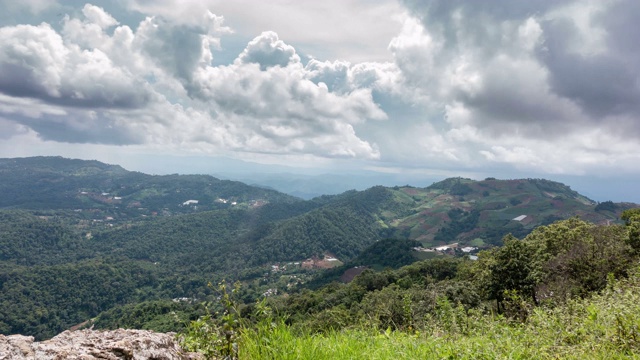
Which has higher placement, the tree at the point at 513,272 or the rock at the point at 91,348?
the rock at the point at 91,348

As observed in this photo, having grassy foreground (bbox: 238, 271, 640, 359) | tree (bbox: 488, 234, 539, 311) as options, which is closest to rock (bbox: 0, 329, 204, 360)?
grassy foreground (bbox: 238, 271, 640, 359)

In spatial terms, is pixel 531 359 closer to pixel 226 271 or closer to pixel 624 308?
pixel 624 308

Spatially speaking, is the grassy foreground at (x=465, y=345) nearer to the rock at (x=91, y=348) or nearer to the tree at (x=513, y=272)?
the rock at (x=91, y=348)

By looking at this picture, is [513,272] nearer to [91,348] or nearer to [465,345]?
[465,345]

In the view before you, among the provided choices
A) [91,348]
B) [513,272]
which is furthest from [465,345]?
[513,272]

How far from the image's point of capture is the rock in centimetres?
337

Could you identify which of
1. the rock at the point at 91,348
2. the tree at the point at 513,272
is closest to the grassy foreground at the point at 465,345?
the rock at the point at 91,348

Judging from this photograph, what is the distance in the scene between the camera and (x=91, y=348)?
3.63m

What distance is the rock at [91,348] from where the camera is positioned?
11.0ft

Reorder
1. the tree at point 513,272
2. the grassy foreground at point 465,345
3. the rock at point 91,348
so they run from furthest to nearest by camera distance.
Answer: the tree at point 513,272 < the grassy foreground at point 465,345 < the rock at point 91,348

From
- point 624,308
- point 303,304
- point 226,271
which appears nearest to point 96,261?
point 226,271

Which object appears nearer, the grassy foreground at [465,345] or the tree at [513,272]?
the grassy foreground at [465,345]

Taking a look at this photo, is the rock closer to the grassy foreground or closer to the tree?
the grassy foreground

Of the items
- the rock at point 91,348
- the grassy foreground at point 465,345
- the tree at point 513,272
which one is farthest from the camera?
the tree at point 513,272
